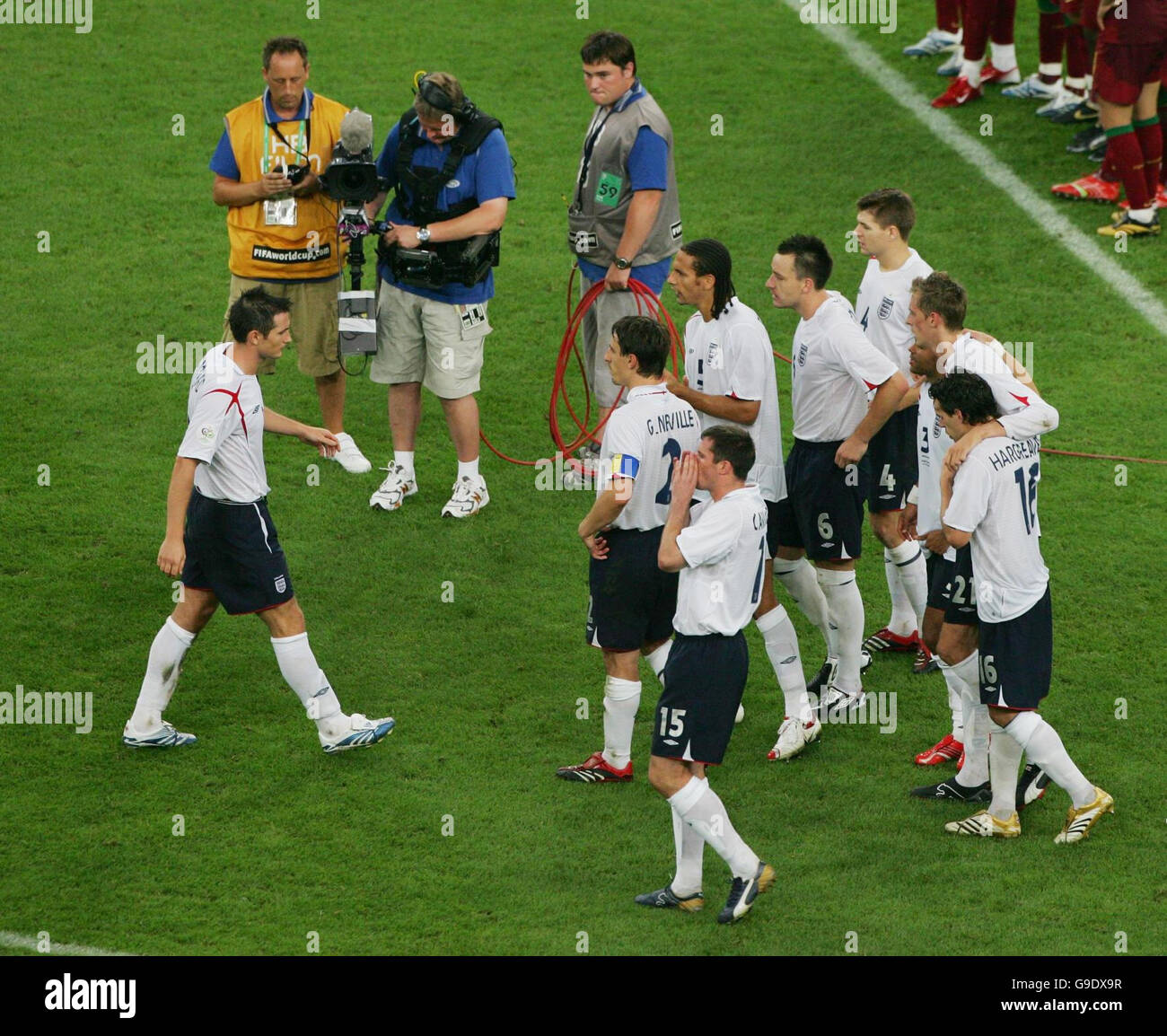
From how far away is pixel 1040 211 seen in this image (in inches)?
465

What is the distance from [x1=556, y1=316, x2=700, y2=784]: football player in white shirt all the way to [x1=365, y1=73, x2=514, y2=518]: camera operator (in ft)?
7.77

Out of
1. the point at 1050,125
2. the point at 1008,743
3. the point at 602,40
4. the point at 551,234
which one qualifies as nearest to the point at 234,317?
the point at 602,40

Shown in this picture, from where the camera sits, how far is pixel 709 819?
571 cm

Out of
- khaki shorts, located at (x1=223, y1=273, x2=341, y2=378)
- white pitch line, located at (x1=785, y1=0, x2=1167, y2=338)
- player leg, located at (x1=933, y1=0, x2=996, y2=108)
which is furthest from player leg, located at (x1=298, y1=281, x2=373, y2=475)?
player leg, located at (x1=933, y1=0, x2=996, y2=108)

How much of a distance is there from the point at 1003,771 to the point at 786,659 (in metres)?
1.06

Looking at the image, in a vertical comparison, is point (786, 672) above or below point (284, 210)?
below

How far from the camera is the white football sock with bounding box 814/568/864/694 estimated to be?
23.1ft

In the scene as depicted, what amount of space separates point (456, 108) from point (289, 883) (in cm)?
407

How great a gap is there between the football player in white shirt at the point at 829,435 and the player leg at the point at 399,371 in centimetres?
248

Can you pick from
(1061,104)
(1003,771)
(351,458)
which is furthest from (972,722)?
(1061,104)

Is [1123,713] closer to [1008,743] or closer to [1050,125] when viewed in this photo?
[1008,743]

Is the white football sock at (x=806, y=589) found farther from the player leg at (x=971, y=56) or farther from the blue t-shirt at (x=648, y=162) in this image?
the player leg at (x=971, y=56)

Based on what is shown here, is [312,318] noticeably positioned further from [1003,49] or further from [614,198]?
[1003,49]

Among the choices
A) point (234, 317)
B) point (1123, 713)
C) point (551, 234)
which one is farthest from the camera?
point (551, 234)
